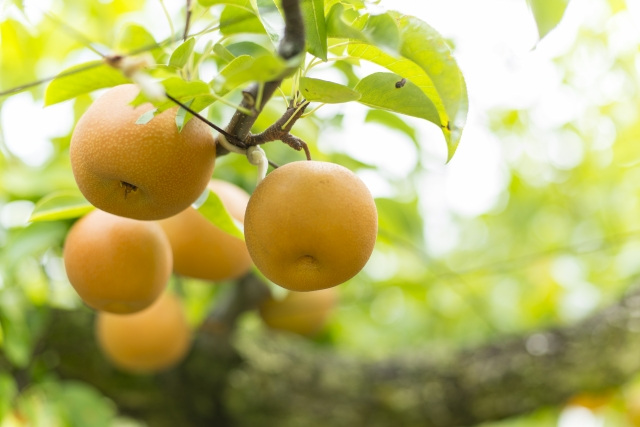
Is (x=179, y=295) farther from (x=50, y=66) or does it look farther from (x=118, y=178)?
(x=118, y=178)

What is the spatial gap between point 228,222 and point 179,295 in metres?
0.76

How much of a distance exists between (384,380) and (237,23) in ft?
4.24

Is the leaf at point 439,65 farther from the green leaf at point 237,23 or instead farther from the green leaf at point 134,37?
the green leaf at point 134,37

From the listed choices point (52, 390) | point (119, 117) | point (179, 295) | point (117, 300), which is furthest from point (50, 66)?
point (119, 117)

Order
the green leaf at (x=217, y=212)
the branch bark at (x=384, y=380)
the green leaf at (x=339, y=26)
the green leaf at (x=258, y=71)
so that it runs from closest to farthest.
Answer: the green leaf at (x=258, y=71) < the green leaf at (x=339, y=26) < the green leaf at (x=217, y=212) < the branch bark at (x=384, y=380)

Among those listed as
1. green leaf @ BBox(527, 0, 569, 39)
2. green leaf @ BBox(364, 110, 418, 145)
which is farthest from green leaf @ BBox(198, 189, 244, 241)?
green leaf @ BBox(364, 110, 418, 145)

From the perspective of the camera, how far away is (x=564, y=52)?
6.89 feet

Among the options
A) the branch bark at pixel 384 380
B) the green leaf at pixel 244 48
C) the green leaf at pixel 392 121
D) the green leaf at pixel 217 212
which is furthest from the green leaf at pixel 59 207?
the branch bark at pixel 384 380

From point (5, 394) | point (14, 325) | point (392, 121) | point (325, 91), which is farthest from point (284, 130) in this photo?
point (5, 394)

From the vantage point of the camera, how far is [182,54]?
662 millimetres

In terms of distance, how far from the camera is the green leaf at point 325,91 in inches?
23.6

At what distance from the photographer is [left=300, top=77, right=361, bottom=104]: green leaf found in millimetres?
601

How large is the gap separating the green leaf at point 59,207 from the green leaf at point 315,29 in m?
0.45

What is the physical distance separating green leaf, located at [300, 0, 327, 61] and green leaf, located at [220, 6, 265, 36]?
84 mm
